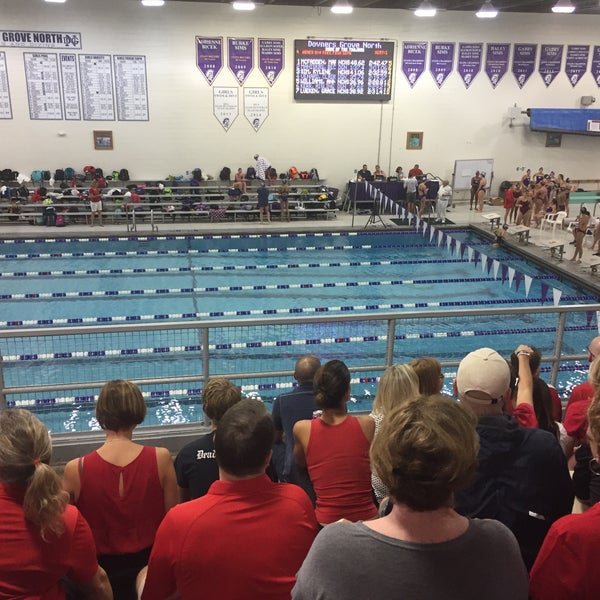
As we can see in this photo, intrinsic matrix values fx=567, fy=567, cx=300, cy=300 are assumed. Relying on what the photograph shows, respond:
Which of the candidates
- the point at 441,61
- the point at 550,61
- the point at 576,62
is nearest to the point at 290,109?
the point at 441,61

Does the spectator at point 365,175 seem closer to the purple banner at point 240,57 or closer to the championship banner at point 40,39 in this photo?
the purple banner at point 240,57

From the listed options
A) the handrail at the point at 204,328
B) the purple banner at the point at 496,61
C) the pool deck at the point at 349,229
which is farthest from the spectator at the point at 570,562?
the purple banner at the point at 496,61

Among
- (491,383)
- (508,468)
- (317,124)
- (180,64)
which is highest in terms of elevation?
(180,64)

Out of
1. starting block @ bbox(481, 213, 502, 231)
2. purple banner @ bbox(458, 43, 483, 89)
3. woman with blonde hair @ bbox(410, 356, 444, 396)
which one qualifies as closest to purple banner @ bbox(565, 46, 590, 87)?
purple banner @ bbox(458, 43, 483, 89)

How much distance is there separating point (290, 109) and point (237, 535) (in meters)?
16.4

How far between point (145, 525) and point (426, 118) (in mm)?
17292

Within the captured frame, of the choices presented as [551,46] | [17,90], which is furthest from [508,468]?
[551,46]

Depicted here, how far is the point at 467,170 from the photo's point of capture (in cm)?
1791

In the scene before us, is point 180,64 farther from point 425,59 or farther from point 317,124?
point 425,59

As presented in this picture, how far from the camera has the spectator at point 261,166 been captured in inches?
653

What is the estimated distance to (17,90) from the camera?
1497 centimetres

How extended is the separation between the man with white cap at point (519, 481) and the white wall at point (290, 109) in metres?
15.8

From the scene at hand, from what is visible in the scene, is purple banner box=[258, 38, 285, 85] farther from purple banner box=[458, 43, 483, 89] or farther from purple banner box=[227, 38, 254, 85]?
purple banner box=[458, 43, 483, 89]

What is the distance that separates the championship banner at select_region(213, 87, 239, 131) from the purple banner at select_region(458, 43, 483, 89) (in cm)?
692
